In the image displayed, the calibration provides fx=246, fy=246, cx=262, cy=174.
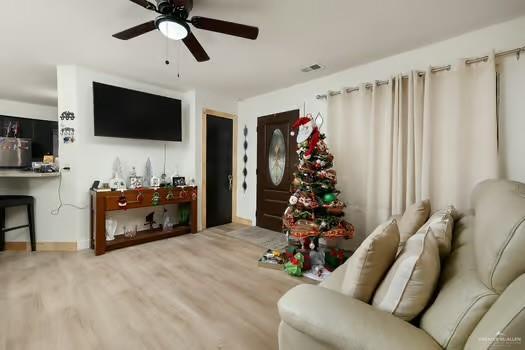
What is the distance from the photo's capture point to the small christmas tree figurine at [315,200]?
2641mm

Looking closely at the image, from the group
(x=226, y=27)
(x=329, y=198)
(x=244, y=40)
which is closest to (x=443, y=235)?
(x=329, y=198)

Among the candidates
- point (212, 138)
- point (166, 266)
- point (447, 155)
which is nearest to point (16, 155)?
point (212, 138)

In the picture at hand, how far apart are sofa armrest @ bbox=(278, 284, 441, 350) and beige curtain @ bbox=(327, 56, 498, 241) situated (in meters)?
2.02

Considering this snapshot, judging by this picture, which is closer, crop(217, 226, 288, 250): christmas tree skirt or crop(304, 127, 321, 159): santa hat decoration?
crop(304, 127, 321, 159): santa hat decoration

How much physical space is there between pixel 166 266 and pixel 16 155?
14.7ft

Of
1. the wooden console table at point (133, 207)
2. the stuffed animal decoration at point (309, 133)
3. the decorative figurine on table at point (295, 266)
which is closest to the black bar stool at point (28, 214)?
the wooden console table at point (133, 207)

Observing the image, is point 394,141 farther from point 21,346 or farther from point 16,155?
point 16,155

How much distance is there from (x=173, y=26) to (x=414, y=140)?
2.52 m

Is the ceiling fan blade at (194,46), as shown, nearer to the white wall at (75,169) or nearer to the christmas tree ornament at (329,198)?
the christmas tree ornament at (329,198)

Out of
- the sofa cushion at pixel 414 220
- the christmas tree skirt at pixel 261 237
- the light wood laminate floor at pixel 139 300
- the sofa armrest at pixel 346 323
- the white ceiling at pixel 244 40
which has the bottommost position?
the light wood laminate floor at pixel 139 300

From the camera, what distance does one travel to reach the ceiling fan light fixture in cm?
176

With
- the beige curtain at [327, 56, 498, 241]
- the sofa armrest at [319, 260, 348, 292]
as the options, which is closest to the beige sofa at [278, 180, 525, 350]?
the sofa armrest at [319, 260, 348, 292]

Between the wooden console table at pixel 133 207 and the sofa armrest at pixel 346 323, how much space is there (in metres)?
2.94

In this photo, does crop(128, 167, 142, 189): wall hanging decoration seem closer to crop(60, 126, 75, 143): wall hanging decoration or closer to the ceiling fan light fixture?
crop(60, 126, 75, 143): wall hanging decoration
